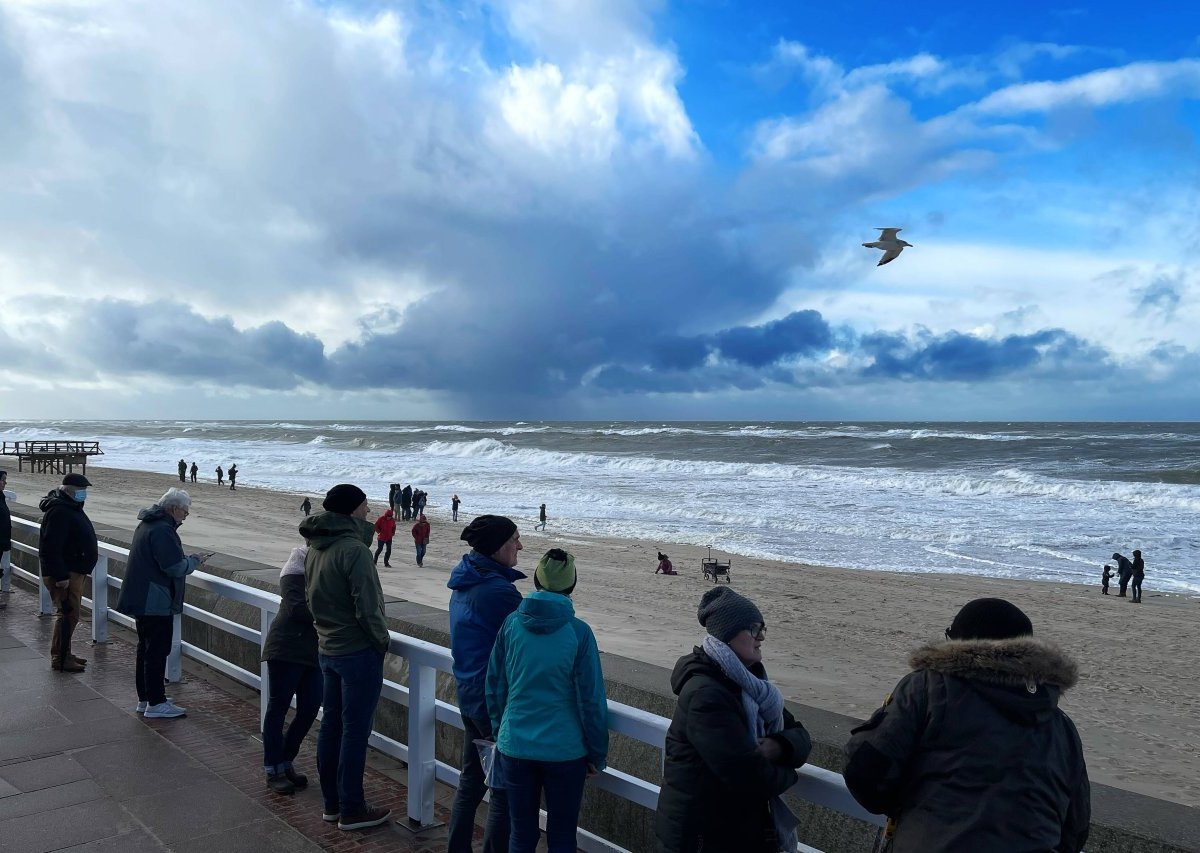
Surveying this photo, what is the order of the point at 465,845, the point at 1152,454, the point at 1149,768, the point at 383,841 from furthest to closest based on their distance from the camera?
the point at 1152,454 < the point at 1149,768 < the point at 383,841 < the point at 465,845

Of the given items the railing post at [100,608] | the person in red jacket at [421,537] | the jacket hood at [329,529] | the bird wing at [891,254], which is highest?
the bird wing at [891,254]

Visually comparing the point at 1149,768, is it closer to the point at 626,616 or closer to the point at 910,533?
the point at 626,616

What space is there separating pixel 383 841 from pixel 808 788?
7.00 feet

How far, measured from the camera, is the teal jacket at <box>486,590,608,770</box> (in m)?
2.87

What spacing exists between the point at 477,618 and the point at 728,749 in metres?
1.31

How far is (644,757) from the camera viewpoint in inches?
134

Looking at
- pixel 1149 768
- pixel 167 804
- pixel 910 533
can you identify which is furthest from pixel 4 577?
pixel 910 533

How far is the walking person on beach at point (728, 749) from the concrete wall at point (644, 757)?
523 millimetres

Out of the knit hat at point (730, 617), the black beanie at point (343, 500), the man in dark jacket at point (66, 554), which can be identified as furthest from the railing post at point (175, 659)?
the knit hat at point (730, 617)

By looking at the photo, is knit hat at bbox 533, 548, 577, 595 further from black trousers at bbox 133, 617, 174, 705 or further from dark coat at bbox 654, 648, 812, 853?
black trousers at bbox 133, 617, 174, 705

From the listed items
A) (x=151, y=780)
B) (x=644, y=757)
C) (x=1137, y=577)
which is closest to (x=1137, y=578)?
(x=1137, y=577)

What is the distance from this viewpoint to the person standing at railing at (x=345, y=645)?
3.76m

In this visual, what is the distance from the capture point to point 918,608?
15469 mm

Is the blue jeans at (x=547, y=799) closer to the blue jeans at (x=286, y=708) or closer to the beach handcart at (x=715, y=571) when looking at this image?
the blue jeans at (x=286, y=708)
